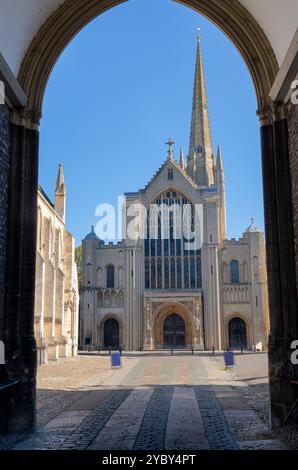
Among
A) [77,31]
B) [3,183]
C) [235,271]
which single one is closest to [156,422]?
[3,183]

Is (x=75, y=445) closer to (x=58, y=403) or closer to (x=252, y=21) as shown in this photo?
(x=58, y=403)

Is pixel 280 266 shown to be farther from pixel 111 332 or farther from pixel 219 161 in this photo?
pixel 219 161

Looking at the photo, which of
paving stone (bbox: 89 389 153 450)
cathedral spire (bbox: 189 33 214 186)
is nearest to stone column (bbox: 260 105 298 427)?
paving stone (bbox: 89 389 153 450)

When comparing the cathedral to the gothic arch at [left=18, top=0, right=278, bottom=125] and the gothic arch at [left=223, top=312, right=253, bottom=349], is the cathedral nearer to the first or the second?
the gothic arch at [left=223, top=312, right=253, bottom=349]

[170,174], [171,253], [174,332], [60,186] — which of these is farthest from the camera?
[170,174]

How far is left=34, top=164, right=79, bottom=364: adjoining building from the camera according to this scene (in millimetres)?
→ 29652

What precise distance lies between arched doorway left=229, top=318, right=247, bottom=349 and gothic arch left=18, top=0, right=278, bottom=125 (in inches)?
1495

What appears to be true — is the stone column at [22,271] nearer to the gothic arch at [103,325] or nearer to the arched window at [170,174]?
the gothic arch at [103,325]

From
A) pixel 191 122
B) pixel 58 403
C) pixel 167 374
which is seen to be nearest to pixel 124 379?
pixel 167 374

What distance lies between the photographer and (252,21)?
9.45 meters

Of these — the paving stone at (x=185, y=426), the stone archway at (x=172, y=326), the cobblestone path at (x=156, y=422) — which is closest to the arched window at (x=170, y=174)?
the stone archway at (x=172, y=326)

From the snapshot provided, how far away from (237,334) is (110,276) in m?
12.6

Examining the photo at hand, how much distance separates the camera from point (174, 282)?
152ft

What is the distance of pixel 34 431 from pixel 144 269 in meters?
38.9
